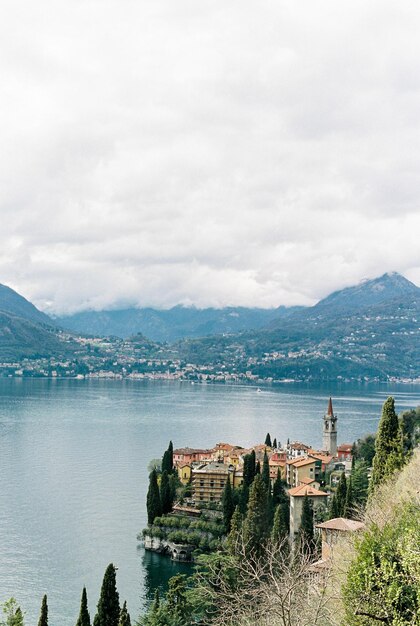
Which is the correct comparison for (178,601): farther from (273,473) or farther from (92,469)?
(92,469)

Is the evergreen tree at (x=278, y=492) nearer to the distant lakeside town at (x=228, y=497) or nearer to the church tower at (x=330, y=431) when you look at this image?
the distant lakeside town at (x=228, y=497)

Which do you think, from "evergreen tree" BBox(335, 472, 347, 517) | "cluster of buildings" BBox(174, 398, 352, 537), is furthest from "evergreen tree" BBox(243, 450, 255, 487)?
"evergreen tree" BBox(335, 472, 347, 517)

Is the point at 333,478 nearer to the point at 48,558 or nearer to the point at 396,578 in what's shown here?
the point at 48,558

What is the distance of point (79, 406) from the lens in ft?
396

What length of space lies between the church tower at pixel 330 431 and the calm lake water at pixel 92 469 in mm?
13319

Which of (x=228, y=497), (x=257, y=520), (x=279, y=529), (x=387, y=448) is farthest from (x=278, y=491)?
(x=387, y=448)

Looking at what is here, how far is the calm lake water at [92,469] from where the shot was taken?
33.5 metres

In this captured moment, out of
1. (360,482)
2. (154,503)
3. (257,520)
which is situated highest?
(360,482)

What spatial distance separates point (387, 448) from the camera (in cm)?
2641

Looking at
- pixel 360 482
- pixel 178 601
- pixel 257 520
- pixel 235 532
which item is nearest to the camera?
pixel 178 601

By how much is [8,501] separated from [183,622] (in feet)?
102

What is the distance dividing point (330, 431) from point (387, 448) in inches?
1558

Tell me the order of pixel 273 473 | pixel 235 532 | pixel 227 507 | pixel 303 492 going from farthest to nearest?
1. pixel 273 473
2. pixel 227 507
3. pixel 303 492
4. pixel 235 532

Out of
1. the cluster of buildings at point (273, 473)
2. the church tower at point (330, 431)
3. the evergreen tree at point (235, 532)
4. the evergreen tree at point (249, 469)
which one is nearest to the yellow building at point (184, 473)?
the cluster of buildings at point (273, 473)
